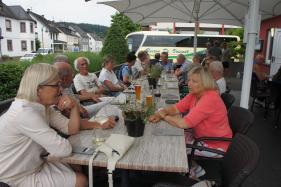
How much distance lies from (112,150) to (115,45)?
1294 cm

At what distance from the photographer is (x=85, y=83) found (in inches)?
176

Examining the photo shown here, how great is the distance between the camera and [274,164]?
3.54m

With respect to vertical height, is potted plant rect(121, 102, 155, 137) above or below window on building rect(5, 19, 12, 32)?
below

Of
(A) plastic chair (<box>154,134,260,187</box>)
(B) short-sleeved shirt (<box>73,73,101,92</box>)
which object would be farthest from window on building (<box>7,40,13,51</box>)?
(A) plastic chair (<box>154,134,260,187</box>)

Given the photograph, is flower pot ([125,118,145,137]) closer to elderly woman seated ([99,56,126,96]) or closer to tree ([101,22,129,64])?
elderly woman seated ([99,56,126,96])

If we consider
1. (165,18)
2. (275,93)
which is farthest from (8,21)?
(275,93)

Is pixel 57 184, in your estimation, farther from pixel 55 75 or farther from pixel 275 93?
pixel 275 93

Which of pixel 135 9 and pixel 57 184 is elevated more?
pixel 135 9

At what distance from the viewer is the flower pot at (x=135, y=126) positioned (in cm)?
203

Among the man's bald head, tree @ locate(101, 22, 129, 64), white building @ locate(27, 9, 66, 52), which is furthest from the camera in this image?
white building @ locate(27, 9, 66, 52)

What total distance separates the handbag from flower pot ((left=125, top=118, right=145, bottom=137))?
0.14 meters

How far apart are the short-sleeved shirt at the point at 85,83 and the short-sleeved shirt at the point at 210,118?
2.32 meters

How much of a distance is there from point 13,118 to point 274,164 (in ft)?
Result: 10.3

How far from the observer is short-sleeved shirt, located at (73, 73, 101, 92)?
14.3 ft
